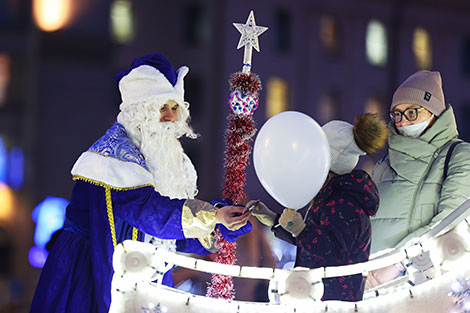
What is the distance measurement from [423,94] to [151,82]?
1220 millimetres

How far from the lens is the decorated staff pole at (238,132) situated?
2721 mm

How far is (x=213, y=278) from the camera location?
2.74 metres

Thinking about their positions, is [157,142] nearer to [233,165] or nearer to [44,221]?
[233,165]

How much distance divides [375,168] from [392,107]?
0.30 metres

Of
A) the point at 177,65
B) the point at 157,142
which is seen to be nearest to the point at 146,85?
the point at 157,142

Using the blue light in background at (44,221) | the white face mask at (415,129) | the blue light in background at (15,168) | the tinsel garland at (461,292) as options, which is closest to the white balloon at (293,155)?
the tinsel garland at (461,292)

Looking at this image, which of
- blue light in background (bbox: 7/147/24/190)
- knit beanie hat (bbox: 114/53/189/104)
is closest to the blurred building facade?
blue light in background (bbox: 7/147/24/190)

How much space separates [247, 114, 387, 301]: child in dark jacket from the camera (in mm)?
2613

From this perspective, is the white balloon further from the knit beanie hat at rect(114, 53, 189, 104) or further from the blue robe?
the knit beanie hat at rect(114, 53, 189, 104)

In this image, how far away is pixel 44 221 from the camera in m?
11.0

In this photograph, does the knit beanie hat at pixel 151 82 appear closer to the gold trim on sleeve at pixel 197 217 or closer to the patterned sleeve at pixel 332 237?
the gold trim on sleeve at pixel 197 217

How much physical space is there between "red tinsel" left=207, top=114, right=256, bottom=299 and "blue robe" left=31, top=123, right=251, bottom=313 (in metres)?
0.11

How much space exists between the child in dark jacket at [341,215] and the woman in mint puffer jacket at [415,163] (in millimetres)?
390

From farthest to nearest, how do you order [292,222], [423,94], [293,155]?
[423,94], [292,222], [293,155]
